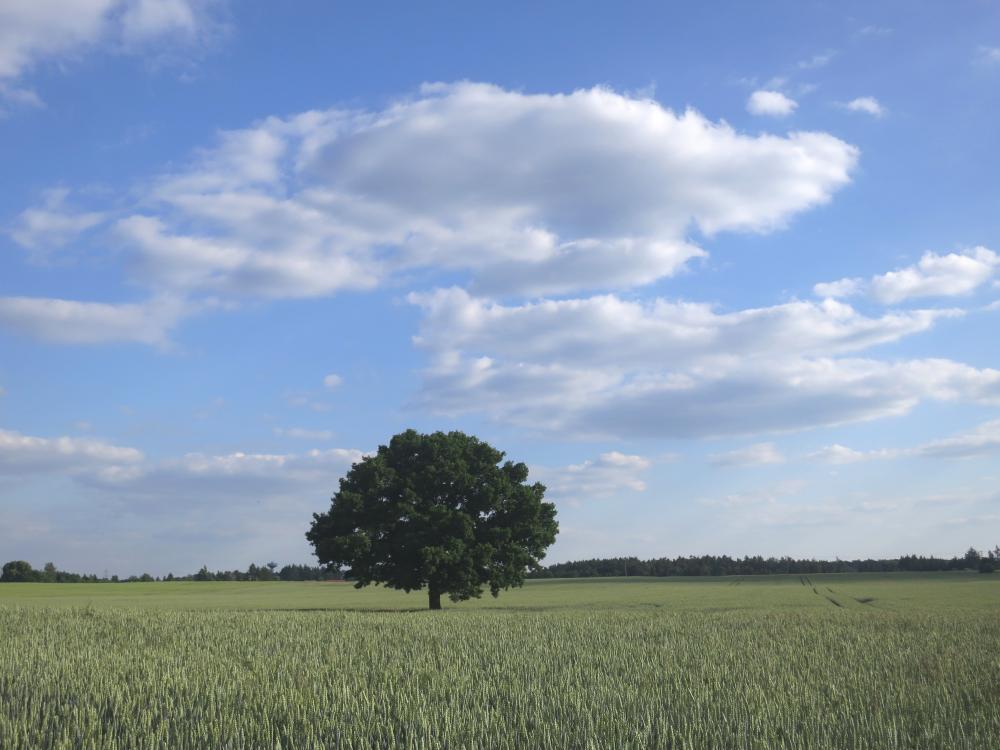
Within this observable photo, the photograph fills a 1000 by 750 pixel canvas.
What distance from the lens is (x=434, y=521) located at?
1838 inches

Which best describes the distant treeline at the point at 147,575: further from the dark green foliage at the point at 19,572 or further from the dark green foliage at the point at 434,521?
the dark green foliage at the point at 434,521

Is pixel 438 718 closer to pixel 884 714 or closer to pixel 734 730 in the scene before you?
pixel 734 730

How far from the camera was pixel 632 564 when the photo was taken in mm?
186125

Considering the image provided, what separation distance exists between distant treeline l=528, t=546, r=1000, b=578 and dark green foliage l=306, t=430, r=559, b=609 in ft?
414

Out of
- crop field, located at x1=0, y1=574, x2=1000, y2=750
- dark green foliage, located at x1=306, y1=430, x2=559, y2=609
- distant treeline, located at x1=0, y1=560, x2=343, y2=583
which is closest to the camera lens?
crop field, located at x1=0, y1=574, x2=1000, y2=750

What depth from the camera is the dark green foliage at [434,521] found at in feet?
153

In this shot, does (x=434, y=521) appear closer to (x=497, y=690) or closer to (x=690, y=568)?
(x=497, y=690)

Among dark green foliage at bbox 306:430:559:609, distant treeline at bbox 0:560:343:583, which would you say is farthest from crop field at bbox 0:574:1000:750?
distant treeline at bbox 0:560:343:583

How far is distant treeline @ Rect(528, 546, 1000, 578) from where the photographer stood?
17212 centimetres

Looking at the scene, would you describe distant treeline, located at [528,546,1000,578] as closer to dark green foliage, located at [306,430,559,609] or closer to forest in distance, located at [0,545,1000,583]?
forest in distance, located at [0,545,1000,583]

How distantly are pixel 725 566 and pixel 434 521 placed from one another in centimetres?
14308

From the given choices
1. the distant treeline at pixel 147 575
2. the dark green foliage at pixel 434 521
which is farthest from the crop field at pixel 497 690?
the distant treeline at pixel 147 575

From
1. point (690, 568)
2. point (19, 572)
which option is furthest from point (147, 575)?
point (690, 568)

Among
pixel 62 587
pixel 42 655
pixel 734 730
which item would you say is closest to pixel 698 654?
pixel 734 730
